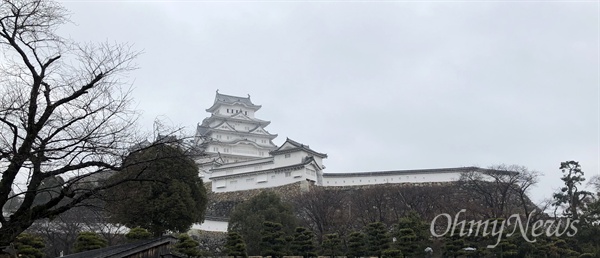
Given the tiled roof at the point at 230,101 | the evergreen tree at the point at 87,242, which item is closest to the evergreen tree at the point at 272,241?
the evergreen tree at the point at 87,242

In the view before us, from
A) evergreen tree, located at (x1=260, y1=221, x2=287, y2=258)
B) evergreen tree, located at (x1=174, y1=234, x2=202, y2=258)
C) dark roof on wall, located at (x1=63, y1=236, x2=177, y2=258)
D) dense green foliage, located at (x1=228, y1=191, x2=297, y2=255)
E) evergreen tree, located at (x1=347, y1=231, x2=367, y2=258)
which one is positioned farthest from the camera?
dense green foliage, located at (x1=228, y1=191, x2=297, y2=255)

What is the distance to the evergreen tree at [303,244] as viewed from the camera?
2367 cm

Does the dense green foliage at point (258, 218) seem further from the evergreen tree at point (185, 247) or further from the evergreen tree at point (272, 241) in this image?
the evergreen tree at point (185, 247)

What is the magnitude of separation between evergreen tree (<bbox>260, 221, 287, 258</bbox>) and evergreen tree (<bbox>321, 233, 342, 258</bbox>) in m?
2.09

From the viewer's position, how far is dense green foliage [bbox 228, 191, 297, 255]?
26078 mm

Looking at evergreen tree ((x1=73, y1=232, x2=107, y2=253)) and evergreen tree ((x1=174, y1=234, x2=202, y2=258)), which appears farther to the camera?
evergreen tree ((x1=174, y1=234, x2=202, y2=258))

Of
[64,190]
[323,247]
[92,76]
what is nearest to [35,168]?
[64,190]

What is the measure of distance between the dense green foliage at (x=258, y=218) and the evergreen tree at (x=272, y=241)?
1.11 metres

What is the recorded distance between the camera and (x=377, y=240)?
23.9 meters

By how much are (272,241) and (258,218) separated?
113 inches

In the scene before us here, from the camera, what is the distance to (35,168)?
259 inches

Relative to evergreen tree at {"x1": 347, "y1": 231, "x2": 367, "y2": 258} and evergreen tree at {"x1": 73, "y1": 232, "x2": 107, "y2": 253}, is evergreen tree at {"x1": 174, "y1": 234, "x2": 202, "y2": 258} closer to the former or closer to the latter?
evergreen tree at {"x1": 73, "y1": 232, "x2": 107, "y2": 253}

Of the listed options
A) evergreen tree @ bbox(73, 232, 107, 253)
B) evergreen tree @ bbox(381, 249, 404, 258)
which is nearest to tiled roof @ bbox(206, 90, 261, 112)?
evergreen tree @ bbox(381, 249, 404, 258)

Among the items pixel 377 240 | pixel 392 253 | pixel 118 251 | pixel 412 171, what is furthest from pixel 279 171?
pixel 118 251
